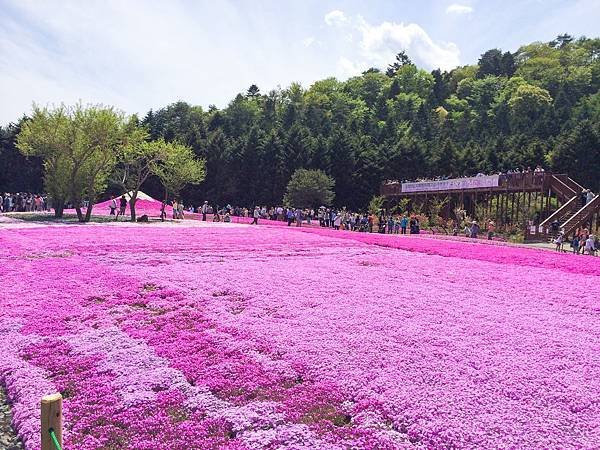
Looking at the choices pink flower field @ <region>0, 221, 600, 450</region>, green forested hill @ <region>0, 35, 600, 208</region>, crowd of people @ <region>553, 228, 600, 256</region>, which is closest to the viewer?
pink flower field @ <region>0, 221, 600, 450</region>

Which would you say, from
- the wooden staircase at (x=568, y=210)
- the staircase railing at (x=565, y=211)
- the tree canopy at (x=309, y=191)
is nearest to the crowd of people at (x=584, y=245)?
the wooden staircase at (x=568, y=210)

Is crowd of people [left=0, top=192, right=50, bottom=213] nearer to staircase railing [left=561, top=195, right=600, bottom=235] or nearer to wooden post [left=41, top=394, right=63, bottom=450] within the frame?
staircase railing [left=561, top=195, right=600, bottom=235]

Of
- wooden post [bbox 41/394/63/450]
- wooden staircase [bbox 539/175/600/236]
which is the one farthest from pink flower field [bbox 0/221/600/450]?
wooden staircase [bbox 539/175/600/236]

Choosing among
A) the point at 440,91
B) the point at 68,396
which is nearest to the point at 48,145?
the point at 68,396

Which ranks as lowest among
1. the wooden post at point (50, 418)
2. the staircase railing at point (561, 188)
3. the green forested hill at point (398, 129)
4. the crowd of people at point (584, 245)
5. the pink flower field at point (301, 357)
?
the pink flower field at point (301, 357)

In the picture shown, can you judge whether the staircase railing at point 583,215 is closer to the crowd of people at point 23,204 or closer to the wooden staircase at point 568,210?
the wooden staircase at point 568,210

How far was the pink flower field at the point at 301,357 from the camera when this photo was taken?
6.07 meters

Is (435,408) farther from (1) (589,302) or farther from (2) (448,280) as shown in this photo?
(2) (448,280)

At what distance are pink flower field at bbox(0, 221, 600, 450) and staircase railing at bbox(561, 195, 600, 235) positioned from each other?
650 inches

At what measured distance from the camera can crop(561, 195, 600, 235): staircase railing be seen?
102 ft

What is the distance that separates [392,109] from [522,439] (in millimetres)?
118533

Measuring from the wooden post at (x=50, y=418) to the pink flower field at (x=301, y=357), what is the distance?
1961 millimetres

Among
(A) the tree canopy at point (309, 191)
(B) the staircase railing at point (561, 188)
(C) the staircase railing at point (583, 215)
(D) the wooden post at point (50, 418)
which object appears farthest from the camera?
(A) the tree canopy at point (309, 191)

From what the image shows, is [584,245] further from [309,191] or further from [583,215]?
[309,191]
